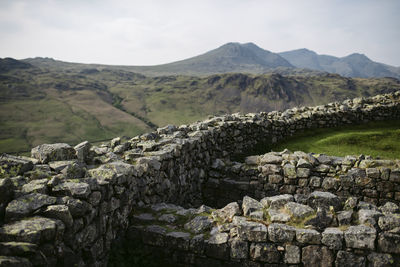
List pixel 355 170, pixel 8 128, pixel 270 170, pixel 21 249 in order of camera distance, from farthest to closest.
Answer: pixel 8 128
pixel 270 170
pixel 355 170
pixel 21 249

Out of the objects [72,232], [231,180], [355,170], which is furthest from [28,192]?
[355,170]

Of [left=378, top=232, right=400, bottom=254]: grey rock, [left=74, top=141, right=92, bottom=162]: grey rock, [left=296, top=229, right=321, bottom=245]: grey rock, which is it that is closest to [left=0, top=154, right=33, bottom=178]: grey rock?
[left=74, top=141, right=92, bottom=162]: grey rock

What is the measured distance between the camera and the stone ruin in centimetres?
441

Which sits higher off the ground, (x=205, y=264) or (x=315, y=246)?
(x=315, y=246)

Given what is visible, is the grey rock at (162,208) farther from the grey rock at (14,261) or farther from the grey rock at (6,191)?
the grey rock at (14,261)

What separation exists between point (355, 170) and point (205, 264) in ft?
22.9

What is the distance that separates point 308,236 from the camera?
5590mm

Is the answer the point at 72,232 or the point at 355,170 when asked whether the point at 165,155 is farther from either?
the point at 355,170

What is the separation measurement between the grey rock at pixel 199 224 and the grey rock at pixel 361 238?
9.87 ft

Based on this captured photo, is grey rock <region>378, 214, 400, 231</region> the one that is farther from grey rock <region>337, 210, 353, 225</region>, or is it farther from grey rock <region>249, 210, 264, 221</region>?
grey rock <region>249, 210, 264, 221</region>

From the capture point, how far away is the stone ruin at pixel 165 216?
441cm

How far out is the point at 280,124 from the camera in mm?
17141

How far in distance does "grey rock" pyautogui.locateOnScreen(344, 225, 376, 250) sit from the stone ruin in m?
0.02

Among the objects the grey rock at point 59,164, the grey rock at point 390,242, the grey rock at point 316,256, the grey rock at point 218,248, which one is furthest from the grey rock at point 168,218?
the grey rock at point 390,242
